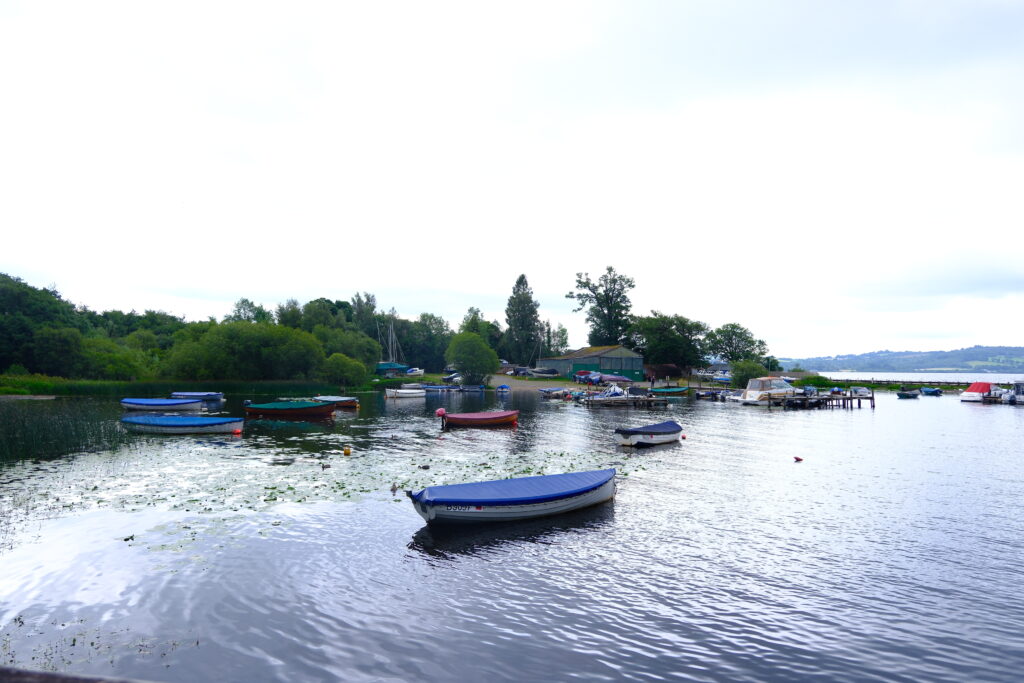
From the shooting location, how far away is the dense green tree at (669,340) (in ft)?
472

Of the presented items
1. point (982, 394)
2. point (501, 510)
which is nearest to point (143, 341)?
point (501, 510)

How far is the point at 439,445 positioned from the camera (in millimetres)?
45188

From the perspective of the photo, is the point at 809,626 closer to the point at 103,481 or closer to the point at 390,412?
the point at 103,481

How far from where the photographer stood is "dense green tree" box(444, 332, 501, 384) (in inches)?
5000

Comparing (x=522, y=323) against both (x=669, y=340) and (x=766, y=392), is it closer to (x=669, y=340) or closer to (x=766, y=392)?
(x=669, y=340)

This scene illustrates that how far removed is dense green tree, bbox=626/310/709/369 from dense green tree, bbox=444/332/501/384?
4159cm

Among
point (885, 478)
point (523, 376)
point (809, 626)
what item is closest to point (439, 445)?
point (885, 478)

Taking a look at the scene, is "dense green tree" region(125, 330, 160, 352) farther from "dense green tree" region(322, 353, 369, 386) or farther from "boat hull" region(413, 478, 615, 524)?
"boat hull" region(413, 478, 615, 524)

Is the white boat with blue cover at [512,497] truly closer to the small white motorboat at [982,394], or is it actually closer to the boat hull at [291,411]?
the boat hull at [291,411]

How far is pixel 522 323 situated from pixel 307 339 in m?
74.1

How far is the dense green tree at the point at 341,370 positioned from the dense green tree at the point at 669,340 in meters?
74.6

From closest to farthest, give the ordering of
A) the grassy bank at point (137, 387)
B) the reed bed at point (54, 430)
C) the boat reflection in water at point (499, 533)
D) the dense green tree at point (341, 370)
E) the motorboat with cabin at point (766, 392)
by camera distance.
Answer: the boat reflection in water at point (499, 533), the reed bed at point (54, 430), the grassy bank at point (137, 387), the motorboat with cabin at point (766, 392), the dense green tree at point (341, 370)

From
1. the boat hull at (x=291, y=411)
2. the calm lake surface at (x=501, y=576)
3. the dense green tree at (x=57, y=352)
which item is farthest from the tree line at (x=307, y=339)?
the calm lake surface at (x=501, y=576)

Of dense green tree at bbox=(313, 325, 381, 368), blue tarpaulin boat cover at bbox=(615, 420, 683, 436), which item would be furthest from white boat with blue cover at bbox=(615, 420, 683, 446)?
dense green tree at bbox=(313, 325, 381, 368)
